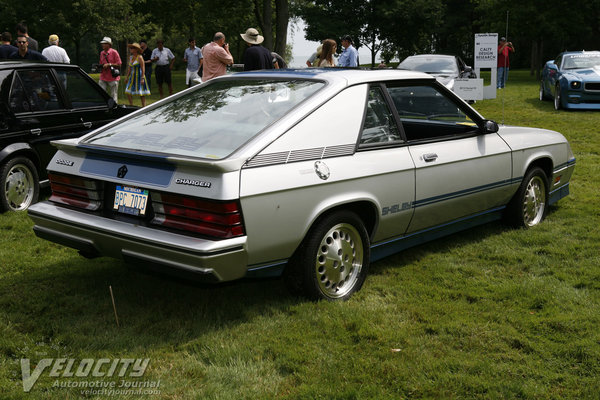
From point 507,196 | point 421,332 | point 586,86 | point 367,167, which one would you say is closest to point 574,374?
point 421,332

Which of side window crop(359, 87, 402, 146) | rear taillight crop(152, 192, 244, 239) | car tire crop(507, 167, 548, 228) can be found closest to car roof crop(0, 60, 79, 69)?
rear taillight crop(152, 192, 244, 239)

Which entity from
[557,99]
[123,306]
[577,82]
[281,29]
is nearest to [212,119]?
[123,306]

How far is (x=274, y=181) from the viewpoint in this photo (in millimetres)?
3953

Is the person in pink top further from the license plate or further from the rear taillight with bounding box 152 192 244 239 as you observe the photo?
the rear taillight with bounding box 152 192 244 239

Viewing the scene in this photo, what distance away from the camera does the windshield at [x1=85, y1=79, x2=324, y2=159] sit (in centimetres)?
416

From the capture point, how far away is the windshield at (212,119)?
13.7 ft

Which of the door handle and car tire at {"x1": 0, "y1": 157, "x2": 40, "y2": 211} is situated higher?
the door handle

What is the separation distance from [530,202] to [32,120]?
17.1 feet

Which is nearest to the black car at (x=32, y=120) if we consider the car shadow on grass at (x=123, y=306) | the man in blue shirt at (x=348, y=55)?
the car shadow on grass at (x=123, y=306)

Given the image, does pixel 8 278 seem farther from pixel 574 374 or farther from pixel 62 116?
pixel 574 374

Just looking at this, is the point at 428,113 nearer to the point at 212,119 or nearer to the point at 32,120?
the point at 212,119

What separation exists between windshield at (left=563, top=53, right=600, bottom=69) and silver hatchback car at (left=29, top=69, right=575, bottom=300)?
13.0m

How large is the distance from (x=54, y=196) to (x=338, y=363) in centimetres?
229

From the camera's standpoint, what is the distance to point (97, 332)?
4117 millimetres
